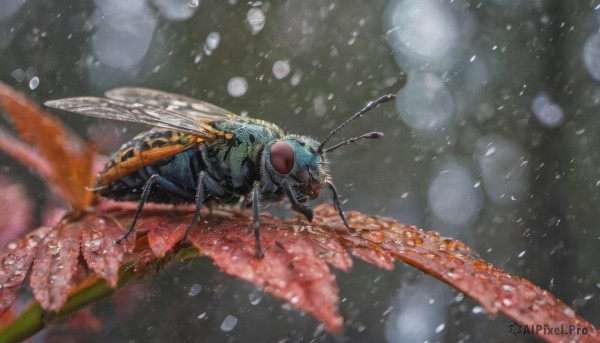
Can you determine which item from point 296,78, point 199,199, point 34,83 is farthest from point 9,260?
point 296,78

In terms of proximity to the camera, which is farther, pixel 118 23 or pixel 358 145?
pixel 358 145

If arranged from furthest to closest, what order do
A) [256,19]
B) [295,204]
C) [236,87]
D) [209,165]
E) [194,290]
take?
[256,19] < [236,87] < [194,290] < [209,165] < [295,204]

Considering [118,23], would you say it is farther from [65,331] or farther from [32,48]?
[65,331]

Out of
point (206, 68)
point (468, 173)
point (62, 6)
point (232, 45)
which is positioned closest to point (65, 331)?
point (206, 68)

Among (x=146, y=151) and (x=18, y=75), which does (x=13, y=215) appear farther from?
(x=18, y=75)

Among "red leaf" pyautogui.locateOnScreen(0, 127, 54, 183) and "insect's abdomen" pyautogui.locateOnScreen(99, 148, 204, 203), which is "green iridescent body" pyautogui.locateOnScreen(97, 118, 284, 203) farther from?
"red leaf" pyautogui.locateOnScreen(0, 127, 54, 183)

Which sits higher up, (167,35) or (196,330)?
(167,35)

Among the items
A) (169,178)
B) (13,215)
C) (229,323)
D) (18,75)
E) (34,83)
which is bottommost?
(229,323)
